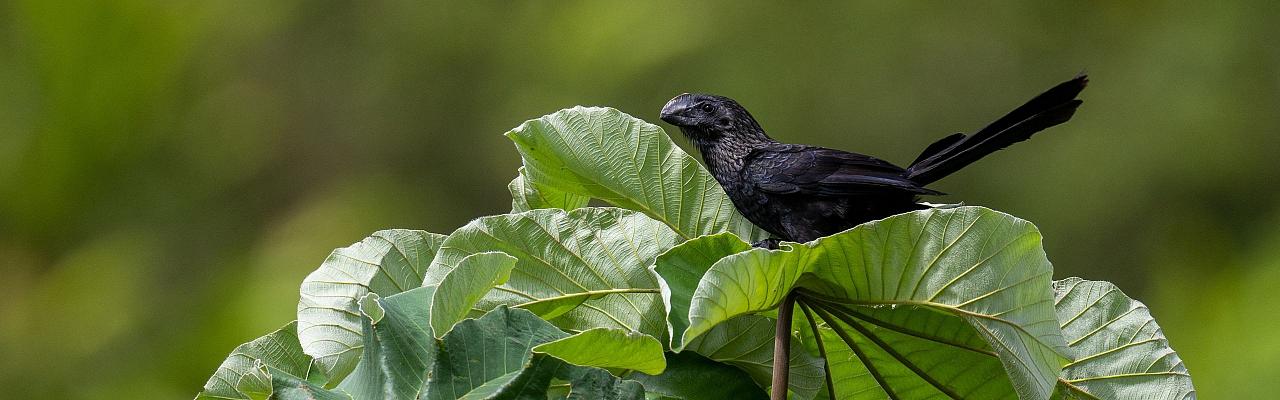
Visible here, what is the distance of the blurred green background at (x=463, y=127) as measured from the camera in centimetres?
418

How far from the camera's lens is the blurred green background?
165 inches

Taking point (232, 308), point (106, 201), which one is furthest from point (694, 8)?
point (106, 201)

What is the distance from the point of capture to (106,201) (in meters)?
4.84

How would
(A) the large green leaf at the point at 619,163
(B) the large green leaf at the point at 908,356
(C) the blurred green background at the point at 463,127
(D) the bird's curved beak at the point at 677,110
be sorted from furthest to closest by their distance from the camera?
1. (C) the blurred green background at the point at 463,127
2. (D) the bird's curved beak at the point at 677,110
3. (A) the large green leaf at the point at 619,163
4. (B) the large green leaf at the point at 908,356

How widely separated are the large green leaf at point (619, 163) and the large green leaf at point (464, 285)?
18cm

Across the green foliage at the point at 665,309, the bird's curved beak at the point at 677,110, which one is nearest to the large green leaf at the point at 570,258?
the green foliage at the point at 665,309

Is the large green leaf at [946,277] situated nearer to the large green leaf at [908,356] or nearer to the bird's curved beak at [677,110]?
the large green leaf at [908,356]

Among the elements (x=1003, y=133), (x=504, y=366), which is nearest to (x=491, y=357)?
(x=504, y=366)

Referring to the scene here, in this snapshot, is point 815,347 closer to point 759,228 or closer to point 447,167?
point 759,228

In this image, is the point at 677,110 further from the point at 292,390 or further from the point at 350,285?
the point at 292,390

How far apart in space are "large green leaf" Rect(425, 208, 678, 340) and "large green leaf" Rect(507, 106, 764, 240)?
0.09 metres

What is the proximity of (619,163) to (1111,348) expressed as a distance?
1.17 feet

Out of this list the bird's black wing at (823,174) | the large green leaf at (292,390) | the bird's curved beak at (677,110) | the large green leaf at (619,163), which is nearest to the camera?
the large green leaf at (292,390)

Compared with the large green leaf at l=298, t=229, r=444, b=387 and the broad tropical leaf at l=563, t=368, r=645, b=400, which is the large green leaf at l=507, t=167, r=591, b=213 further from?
the broad tropical leaf at l=563, t=368, r=645, b=400
